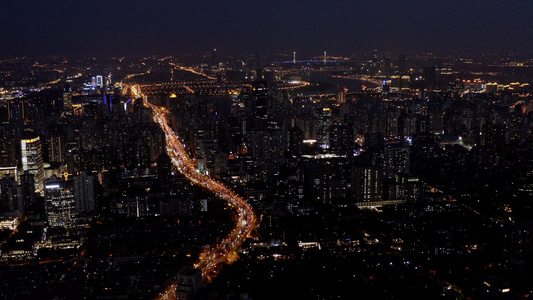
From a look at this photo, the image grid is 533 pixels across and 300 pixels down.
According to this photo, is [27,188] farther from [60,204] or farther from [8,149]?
[8,149]

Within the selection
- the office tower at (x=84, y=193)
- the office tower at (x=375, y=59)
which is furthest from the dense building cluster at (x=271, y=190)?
the office tower at (x=375, y=59)

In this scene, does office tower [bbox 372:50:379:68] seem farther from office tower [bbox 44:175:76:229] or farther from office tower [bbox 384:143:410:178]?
office tower [bbox 44:175:76:229]

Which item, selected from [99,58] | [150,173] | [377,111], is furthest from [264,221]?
[99,58]

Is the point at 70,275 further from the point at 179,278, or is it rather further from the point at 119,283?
the point at 179,278

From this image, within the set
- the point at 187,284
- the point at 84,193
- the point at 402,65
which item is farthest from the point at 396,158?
the point at 402,65

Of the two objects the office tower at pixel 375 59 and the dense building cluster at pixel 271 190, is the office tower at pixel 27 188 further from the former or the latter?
the office tower at pixel 375 59

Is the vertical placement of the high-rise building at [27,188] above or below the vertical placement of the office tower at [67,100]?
below
